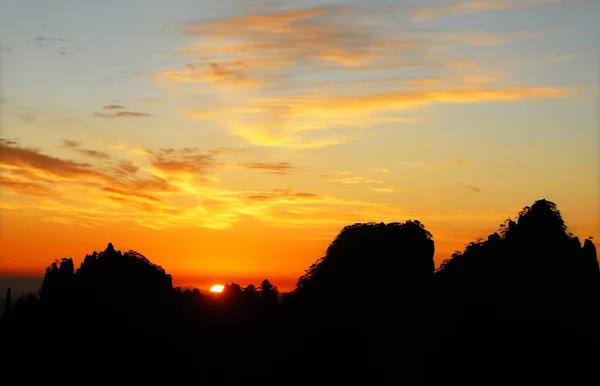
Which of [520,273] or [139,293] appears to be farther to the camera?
[139,293]

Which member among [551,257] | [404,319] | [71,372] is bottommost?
[71,372]

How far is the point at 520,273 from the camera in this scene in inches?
1978

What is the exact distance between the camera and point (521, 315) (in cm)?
4903

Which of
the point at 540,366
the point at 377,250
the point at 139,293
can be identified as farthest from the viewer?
the point at 139,293

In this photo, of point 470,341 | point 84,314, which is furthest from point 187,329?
point 470,341

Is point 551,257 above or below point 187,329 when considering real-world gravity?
above

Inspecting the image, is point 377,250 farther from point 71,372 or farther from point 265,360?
point 71,372

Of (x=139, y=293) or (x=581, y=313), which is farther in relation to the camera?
(x=139, y=293)

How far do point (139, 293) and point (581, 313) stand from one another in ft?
90.9

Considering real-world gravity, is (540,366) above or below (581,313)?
below

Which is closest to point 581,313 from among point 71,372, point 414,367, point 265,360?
point 414,367

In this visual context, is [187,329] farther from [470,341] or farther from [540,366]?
[540,366]

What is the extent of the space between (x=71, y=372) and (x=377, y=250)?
20.8 metres

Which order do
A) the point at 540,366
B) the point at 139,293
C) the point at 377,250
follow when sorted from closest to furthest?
the point at 540,366 < the point at 377,250 < the point at 139,293
